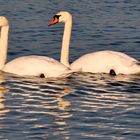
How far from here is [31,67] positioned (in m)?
16.9

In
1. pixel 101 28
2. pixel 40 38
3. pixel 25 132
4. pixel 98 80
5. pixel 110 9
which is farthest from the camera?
pixel 110 9

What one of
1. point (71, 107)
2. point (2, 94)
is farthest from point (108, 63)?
point (71, 107)

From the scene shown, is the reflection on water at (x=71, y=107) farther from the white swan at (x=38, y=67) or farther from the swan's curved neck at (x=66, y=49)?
the swan's curved neck at (x=66, y=49)

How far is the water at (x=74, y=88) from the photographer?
1248 cm

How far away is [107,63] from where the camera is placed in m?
17.4

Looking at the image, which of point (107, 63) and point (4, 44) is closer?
point (107, 63)

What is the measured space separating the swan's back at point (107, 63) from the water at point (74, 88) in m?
0.19

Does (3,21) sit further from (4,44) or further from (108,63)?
(108,63)

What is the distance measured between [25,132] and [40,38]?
9420mm

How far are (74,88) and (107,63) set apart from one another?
1873 millimetres

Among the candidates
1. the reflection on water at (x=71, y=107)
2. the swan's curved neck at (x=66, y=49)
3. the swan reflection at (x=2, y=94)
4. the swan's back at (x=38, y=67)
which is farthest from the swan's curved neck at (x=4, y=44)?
the swan's curved neck at (x=66, y=49)

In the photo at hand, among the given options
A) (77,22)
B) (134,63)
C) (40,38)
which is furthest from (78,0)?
(134,63)

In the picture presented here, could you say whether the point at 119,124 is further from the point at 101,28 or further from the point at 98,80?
the point at 101,28

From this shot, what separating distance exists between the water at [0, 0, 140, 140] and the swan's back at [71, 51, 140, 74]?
19cm
